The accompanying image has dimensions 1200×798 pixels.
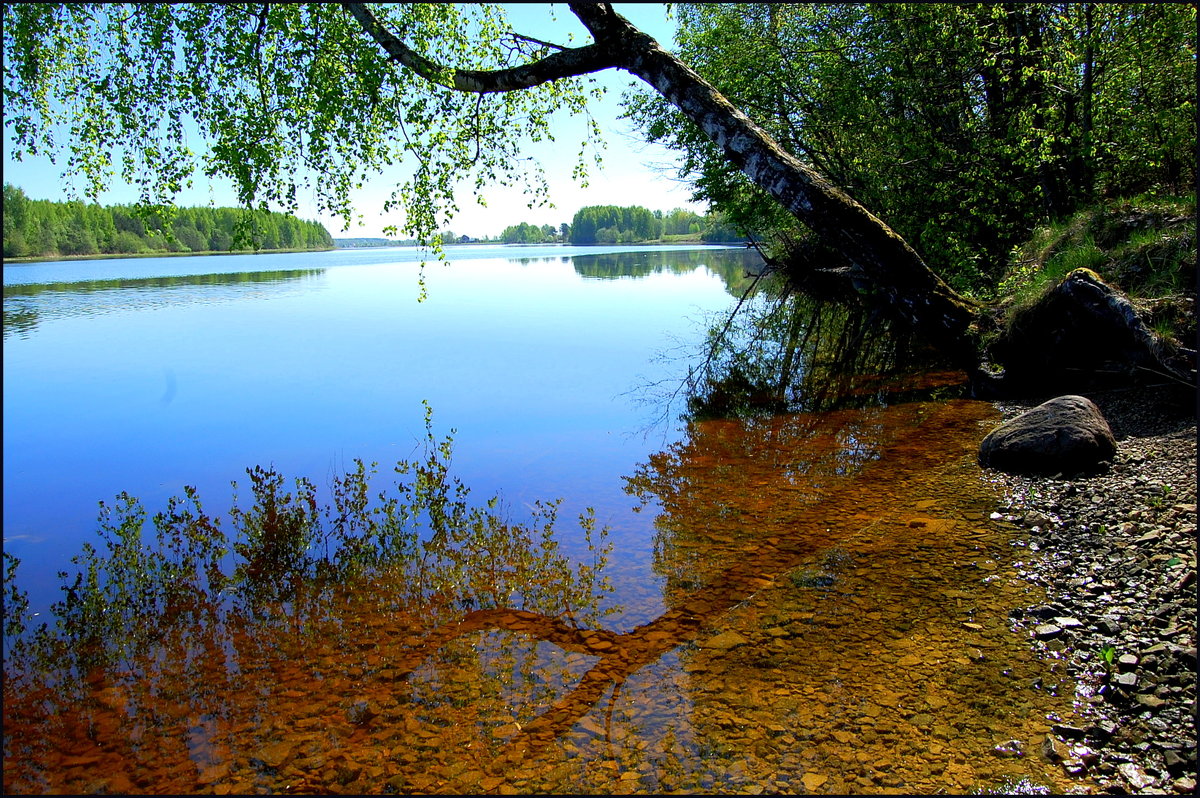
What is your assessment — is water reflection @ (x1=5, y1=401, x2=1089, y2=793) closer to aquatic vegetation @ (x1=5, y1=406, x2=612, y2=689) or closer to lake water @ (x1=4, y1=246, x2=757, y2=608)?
aquatic vegetation @ (x1=5, y1=406, x2=612, y2=689)

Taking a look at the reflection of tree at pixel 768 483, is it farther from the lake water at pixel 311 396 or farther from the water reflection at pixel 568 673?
the lake water at pixel 311 396

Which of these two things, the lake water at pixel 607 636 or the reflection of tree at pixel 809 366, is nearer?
the lake water at pixel 607 636

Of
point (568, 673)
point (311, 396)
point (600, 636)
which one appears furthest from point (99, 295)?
point (568, 673)

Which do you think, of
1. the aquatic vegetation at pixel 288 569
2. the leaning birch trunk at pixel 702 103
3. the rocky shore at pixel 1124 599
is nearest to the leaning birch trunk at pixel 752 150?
the leaning birch trunk at pixel 702 103

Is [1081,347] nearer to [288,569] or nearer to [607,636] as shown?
[607,636]

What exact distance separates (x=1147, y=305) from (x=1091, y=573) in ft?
15.3

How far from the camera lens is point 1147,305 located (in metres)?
8.17

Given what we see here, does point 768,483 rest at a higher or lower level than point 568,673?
higher

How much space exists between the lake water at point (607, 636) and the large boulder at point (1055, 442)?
42 cm

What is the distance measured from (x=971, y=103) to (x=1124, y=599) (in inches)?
537

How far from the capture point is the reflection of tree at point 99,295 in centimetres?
2698

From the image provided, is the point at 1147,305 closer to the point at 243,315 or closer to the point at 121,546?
the point at 121,546

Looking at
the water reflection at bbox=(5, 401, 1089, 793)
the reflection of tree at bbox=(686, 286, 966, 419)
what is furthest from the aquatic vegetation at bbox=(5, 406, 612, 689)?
the reflection of tree at bbox=(686, 286, 966, 419)

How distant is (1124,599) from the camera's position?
4762 mm
